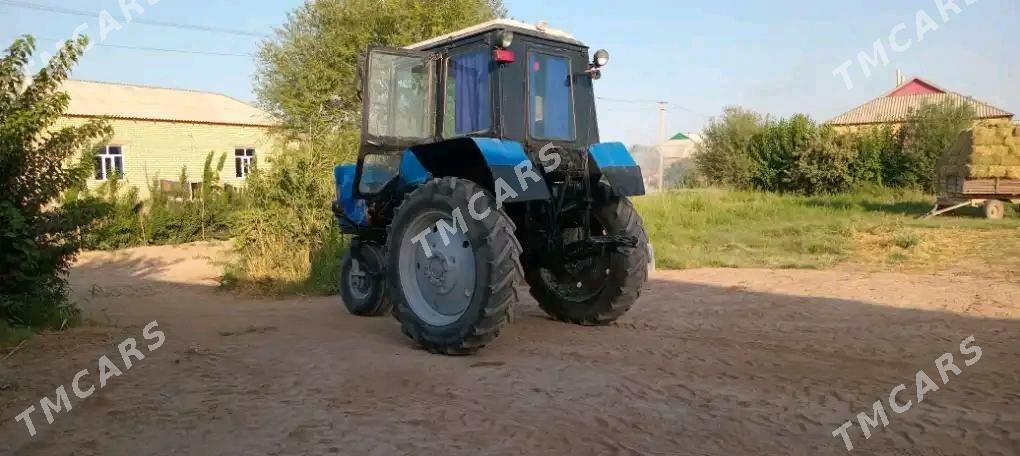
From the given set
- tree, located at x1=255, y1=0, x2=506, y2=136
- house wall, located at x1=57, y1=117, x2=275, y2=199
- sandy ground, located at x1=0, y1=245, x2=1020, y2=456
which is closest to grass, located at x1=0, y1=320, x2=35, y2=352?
sandy ground, located at x1=0, y1=245, x2=1020, y2=456

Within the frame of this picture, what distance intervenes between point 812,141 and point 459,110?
24913mm

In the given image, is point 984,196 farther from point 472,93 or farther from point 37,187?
point 37,187

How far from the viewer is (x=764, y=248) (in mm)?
13797

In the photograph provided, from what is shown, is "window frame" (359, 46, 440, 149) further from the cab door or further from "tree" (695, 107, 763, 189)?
"tree" (695, 107, 763, 189)

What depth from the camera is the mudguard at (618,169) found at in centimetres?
633

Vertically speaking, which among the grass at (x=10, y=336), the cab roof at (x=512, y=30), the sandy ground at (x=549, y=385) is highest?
the cab roof at (x=512, y=30)

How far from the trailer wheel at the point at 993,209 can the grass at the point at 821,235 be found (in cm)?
26

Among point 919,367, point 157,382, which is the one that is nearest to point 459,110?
point 157,382

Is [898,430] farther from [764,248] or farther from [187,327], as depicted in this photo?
[764,248]

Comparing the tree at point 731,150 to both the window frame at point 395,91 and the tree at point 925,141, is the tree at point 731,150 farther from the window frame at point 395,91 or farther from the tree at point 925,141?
the window frame at point 395,91

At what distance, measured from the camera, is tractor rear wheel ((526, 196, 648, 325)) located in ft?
21.0

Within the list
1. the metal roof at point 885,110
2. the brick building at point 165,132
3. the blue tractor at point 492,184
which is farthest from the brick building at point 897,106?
the blue tractor at point 492,184

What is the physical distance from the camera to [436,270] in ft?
19.2

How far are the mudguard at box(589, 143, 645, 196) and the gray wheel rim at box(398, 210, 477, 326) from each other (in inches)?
57.0
